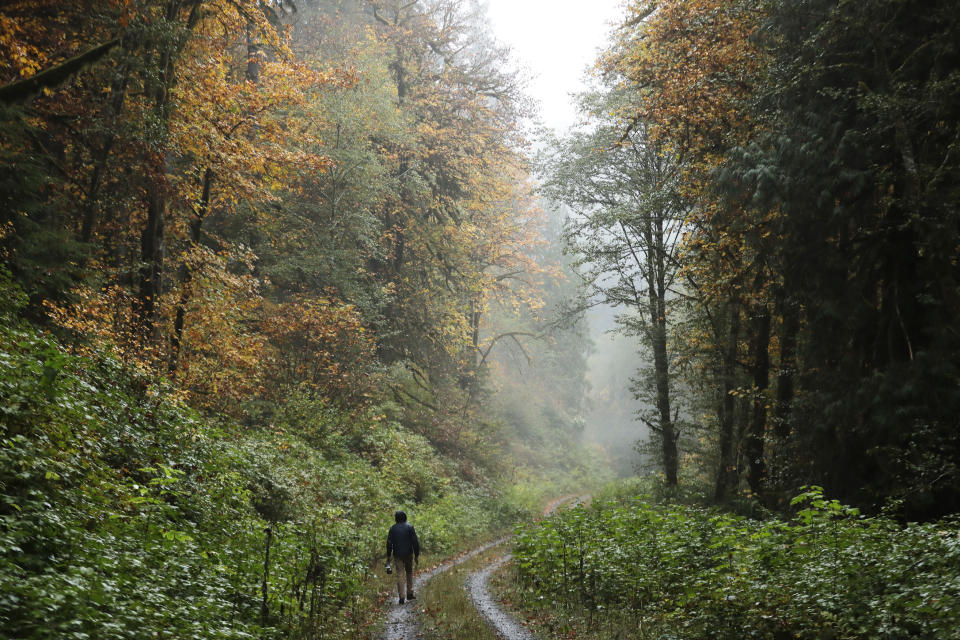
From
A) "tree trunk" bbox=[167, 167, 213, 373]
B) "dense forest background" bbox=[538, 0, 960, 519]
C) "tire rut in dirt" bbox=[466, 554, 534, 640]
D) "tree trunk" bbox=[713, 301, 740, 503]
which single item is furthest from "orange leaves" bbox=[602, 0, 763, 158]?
"tree trunk" bbox=[167, 167, 213, 373]

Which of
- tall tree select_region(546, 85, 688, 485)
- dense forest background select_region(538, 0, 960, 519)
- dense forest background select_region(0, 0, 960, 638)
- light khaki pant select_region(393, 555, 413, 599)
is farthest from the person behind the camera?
tall tree select_region(546, 85, 688, 485)

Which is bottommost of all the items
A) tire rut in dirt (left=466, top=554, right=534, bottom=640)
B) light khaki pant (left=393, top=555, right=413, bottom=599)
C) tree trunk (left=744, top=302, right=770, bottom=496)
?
tire rut in dirt (left=466, top=554, right=534, bottom=640)

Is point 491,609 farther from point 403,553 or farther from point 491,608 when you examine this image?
point 403,553

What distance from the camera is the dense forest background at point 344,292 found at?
6.59 m

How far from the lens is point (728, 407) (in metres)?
17.0

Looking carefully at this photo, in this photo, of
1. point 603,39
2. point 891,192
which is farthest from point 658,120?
point 603,39

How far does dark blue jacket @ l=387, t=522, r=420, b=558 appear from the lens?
1020cm

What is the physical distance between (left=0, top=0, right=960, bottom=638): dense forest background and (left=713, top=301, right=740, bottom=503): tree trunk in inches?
4.7

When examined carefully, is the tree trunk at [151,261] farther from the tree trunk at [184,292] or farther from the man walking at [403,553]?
the man walking at [403,553]

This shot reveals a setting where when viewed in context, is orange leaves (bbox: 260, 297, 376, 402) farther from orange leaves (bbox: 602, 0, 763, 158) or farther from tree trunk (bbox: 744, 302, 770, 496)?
tree trunk (bbox: 744, 302, 770, 496)

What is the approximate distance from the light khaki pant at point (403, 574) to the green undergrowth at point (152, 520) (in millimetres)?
525

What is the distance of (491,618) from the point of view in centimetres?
883

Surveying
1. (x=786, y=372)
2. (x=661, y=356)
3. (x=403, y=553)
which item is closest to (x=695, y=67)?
(x=786, y=372)

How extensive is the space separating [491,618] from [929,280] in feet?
27.6
